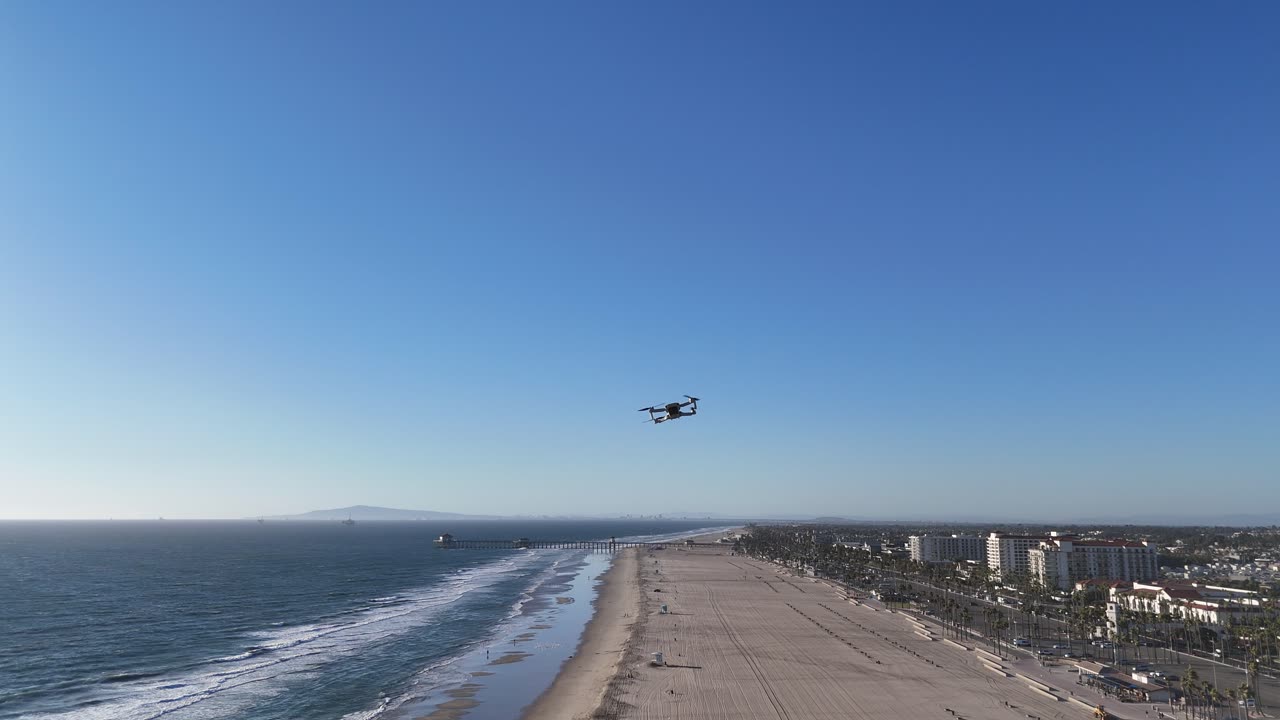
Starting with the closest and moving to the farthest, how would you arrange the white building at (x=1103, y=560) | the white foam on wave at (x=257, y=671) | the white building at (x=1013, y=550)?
the white foam on wave at (x=257, y=671) → the white building at (x=1103, y=560) → the white building at (x=1013, y=550)

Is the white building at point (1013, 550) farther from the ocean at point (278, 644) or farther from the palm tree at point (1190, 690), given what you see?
the palm tree at point (1190, 690)

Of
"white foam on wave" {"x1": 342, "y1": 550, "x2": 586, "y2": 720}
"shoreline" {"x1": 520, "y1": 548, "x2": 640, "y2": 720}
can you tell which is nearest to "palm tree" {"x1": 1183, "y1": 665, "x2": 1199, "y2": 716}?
"shoreline" {"x1": 520, "y1": 548, "x2": 640, "y2": 720}

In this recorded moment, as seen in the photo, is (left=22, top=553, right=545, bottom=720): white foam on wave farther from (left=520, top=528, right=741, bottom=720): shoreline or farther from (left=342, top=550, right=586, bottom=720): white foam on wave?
(left=520, top=528, right=741, bottom=720): shoreline

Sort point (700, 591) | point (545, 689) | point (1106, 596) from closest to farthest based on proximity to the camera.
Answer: point (545, 689) < point (1106, 596) < point (700, 591)

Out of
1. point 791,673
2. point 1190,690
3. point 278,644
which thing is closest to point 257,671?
point 278,644

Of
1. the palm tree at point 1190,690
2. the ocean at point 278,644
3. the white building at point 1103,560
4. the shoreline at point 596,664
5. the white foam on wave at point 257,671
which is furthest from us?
the white building at point 1103,560

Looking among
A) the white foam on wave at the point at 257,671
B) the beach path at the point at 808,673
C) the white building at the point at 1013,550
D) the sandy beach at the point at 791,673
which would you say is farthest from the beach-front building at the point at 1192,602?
the white foam on wave at the point at 257,671

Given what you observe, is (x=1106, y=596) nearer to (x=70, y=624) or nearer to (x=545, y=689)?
(x=545, y=689)

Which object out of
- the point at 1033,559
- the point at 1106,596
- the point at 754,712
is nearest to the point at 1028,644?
the point at 754,712
